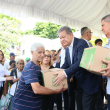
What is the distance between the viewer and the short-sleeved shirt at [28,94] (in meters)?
1.50

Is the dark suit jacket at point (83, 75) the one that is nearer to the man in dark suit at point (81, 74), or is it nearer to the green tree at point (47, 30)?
the man in dark suit at point (81, 74)

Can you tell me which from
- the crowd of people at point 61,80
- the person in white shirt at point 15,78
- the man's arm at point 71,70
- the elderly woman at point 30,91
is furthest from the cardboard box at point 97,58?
the person in white shirt at point 15,78

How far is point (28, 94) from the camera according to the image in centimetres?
155

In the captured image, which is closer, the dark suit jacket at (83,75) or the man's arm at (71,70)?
the man's arm at (71,70)

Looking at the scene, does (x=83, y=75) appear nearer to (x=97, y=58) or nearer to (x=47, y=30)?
(x=97, y=58)

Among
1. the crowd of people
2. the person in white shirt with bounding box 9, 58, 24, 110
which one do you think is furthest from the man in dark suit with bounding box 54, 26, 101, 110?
the person in white shirt with bounding box 9, 58, 24, 110

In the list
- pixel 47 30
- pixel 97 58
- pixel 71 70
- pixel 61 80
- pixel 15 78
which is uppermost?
pixel 47 30

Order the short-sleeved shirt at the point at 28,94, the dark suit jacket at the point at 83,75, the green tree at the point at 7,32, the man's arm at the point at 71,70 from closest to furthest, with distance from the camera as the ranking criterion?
the short-sleeved shirt at the point at 28,94 → the man's arm at the point at 71,70 → the dark suit jacket at the point at 83,75 → the green tree at the point at 7,32

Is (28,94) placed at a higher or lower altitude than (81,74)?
lower

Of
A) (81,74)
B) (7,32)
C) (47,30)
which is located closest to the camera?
(81,74)

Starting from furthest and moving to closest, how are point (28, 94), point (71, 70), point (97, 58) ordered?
point (71, 70)
point (28, 94)
point (97, 58)

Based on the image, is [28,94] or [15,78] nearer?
[28,94]

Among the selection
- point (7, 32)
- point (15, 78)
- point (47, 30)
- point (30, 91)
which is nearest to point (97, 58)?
point (30, 91)

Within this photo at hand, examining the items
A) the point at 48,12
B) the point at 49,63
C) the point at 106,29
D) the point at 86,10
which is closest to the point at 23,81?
the point at 106,29
